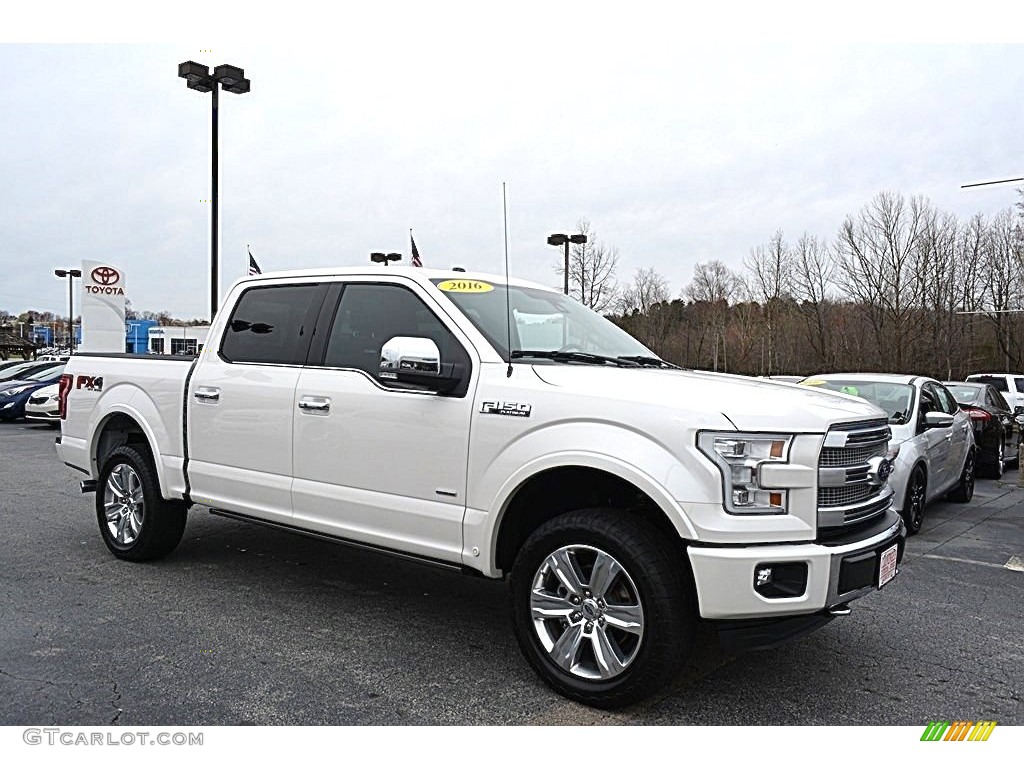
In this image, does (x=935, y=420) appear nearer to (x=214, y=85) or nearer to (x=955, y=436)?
(x=955, y=436)

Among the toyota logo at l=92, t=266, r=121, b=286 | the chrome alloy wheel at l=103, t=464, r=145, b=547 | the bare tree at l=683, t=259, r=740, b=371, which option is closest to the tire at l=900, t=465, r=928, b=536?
the chrome alloy wheel at l=103, t=464, r=145, b=547

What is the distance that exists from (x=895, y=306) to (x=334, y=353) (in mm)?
35905

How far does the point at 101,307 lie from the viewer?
21266 mm

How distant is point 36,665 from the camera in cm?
404

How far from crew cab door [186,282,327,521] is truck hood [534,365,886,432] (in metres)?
1.79

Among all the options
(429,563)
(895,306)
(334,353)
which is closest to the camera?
(429,563)

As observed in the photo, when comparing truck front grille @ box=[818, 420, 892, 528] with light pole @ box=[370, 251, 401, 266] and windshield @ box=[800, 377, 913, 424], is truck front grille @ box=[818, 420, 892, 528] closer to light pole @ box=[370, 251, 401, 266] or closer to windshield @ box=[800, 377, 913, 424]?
windshield @ box=[800, 377, 913, 424]

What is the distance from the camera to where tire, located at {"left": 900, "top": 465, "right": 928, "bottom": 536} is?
24.3 feet

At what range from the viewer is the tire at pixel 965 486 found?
9.74m

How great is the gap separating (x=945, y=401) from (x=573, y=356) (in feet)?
23.0

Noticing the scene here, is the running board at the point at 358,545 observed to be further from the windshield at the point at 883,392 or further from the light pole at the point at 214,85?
the light pole at the point at 214,85

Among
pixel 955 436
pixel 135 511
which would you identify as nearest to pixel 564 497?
pixel 135 511

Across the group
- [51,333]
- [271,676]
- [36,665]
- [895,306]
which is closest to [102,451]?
[36,665]
